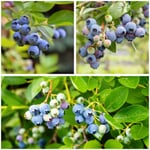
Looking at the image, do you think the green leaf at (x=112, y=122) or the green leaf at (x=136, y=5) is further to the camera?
the green leaf at (x=136, y=5)

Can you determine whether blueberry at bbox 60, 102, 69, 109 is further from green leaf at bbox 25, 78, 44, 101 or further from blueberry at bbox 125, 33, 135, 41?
blueberry at bbox 125, 33, 135, 41

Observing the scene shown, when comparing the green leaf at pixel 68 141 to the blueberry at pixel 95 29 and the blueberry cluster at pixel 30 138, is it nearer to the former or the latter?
the blueberry cluster at pixel 30 138

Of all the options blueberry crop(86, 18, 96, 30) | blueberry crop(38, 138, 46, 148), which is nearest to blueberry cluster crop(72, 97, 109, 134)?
blueberry crop(86, 18, 96, 30)

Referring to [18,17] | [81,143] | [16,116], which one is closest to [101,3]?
[18,17]

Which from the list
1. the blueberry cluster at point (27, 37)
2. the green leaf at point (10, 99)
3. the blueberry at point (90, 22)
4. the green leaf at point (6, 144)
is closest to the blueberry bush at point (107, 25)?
the blueberry at point (90, 22)

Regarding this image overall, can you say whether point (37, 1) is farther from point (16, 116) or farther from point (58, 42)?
point (58, 42)

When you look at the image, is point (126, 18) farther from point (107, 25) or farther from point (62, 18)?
point (62, 18)
